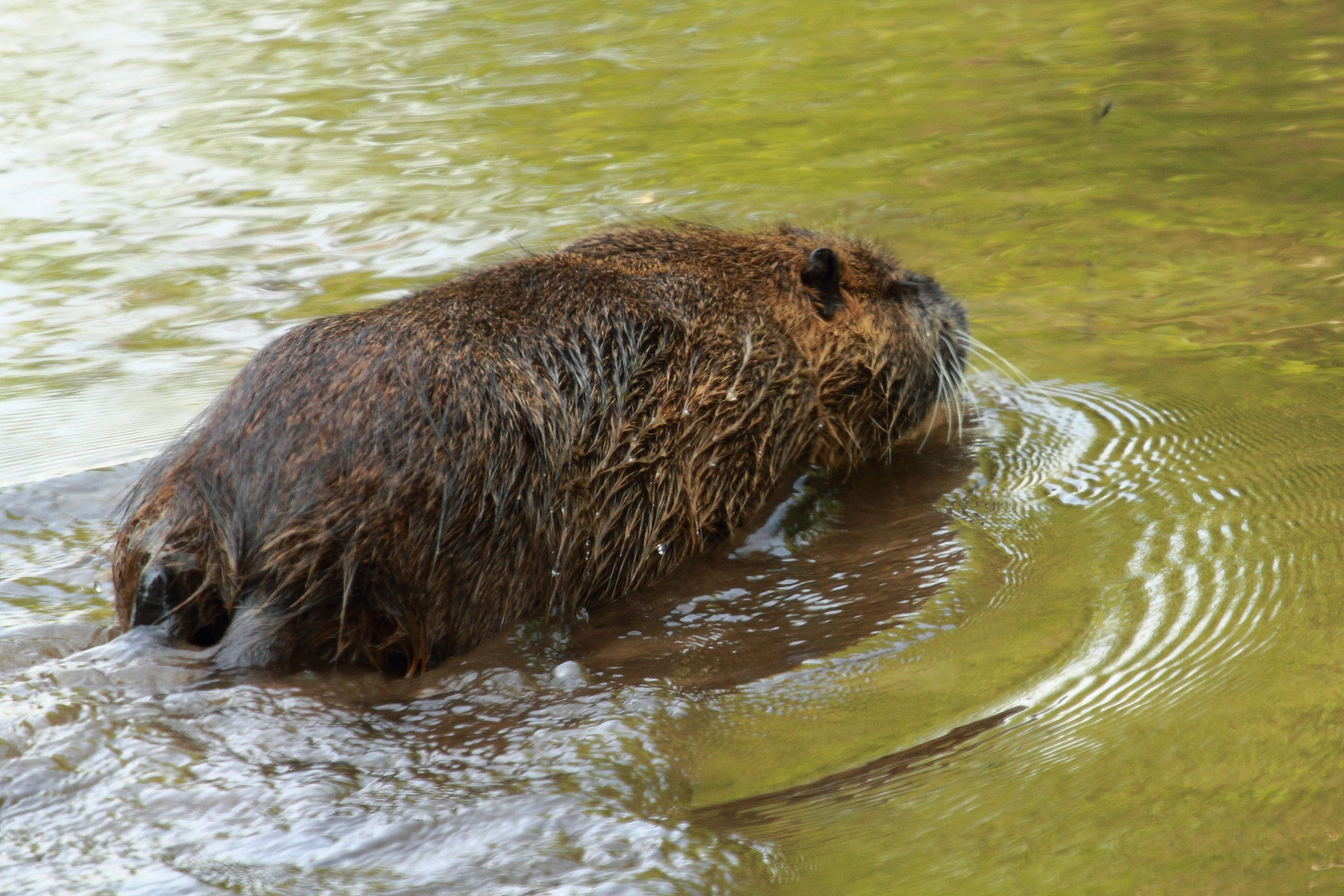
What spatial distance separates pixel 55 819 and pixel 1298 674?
185cm

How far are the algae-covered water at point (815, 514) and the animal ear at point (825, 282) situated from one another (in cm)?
43

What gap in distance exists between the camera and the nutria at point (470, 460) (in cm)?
243

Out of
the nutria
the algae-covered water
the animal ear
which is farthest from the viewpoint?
the animal ear

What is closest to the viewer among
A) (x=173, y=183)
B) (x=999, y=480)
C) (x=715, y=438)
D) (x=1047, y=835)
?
(x=1047, y=835)

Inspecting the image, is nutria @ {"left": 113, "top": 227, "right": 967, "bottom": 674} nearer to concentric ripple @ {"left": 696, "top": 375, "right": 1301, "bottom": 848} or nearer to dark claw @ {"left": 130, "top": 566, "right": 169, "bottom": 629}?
dark claw @ {"left": 130, "top": 566, "right": 169, "bottom": 629}

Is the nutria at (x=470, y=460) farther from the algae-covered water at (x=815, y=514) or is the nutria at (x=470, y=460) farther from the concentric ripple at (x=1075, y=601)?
the concentric ripple at (x=1075, y=601)

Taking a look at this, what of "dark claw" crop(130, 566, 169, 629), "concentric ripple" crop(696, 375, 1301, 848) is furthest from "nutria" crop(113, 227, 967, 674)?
"concentric ripple" crop(696, 375, 1301, 848)

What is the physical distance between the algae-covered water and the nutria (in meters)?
0.11

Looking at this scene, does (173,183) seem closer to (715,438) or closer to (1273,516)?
(715,438)

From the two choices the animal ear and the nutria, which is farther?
the animal ear

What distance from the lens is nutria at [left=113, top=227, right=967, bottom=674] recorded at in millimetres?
2434

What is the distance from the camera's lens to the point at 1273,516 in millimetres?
2762

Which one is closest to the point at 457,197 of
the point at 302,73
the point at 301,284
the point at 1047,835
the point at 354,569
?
the point at 301,284

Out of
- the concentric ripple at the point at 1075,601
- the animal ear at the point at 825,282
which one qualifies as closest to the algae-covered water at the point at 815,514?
the concentric ripple at the point at 1075,601
